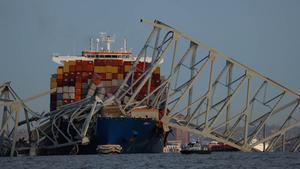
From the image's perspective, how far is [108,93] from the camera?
109 m

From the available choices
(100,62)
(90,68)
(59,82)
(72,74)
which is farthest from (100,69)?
(59,82)

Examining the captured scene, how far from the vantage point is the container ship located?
99500mm

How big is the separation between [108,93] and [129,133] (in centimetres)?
1036

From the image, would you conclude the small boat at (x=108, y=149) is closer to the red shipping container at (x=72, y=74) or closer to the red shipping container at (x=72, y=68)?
the red shipping container at (x=72, y=74)

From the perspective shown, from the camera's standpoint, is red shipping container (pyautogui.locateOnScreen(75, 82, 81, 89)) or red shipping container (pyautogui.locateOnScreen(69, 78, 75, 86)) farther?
red shipping container (pyautogui.locateOnScreen(69, 78, 75, 86))

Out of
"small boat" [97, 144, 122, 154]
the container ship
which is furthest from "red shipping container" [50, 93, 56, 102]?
"small boat" [97, 144, 122, 154]

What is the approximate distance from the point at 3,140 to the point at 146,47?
761 inches

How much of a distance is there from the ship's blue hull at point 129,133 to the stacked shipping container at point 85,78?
9759 mm

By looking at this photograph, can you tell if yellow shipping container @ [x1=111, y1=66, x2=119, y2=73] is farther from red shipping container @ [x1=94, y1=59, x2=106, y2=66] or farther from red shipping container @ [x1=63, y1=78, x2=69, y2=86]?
red shipping container @ [x1=63, y1=78, x2=69, y2=86]

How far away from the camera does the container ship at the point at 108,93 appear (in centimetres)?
9950

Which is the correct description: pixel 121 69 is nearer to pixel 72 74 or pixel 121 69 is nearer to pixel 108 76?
pixel 108 76

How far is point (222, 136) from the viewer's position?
106 metres

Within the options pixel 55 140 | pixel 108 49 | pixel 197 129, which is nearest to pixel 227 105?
pixel 197 129

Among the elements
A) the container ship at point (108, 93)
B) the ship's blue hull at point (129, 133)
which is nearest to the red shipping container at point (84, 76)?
the container ship at point (108, 93)
